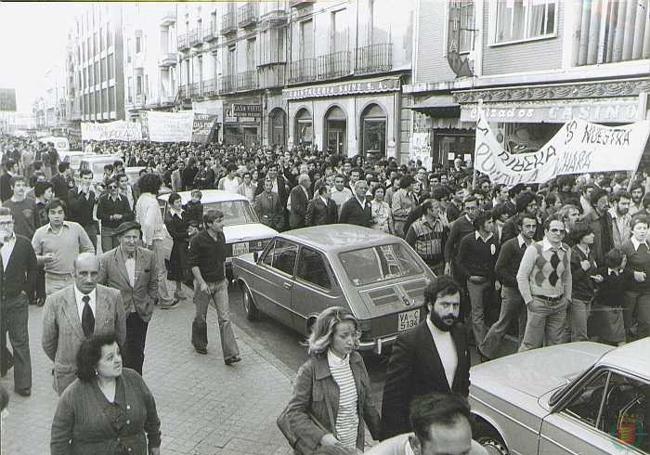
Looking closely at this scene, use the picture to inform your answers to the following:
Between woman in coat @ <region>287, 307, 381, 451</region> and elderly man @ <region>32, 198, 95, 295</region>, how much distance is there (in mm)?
3596

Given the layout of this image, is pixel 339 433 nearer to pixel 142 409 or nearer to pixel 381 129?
pixel 142 409

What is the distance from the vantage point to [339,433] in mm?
3486

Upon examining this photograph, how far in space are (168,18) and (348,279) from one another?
36869 mm

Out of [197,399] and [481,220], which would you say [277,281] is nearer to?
[197,399]

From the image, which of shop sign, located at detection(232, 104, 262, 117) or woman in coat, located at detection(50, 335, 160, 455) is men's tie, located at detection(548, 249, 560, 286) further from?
shop sign, located at detection(232, 104, 262, 117)

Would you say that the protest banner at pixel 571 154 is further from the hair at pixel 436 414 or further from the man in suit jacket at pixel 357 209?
the hair at pixel 436 414

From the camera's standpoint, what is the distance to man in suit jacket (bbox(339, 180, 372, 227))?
31.8ft

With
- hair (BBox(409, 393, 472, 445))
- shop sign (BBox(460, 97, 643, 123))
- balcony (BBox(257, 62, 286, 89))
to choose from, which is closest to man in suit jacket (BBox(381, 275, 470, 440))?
hair (BBox(409, 393, 472, 445))

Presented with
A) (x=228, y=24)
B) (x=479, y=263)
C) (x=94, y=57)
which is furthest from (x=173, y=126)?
(x=479, y=263)

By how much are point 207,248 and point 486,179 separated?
672cm

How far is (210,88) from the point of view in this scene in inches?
1324

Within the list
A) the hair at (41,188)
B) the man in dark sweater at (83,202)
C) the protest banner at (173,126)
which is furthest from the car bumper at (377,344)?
the protest banner at (173,126)

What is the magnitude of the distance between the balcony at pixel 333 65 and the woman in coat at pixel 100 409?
64.7ft

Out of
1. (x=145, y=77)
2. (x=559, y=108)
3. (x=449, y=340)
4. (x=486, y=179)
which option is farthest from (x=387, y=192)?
(x=145, y=77)
